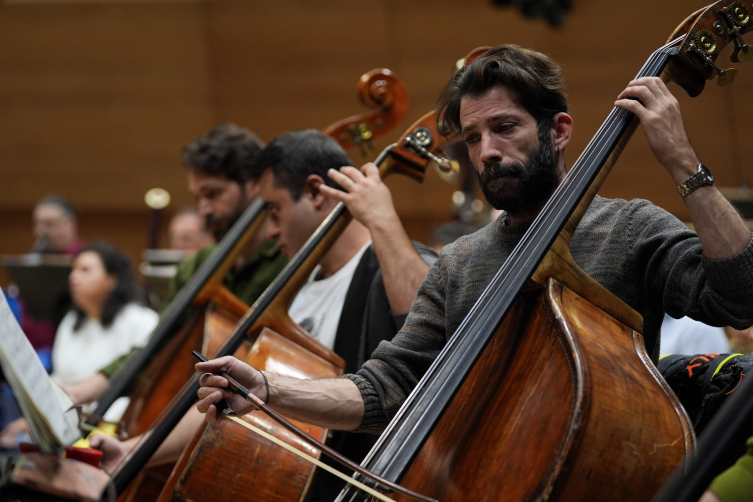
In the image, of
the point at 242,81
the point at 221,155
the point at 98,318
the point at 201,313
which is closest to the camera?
the point at 201,313

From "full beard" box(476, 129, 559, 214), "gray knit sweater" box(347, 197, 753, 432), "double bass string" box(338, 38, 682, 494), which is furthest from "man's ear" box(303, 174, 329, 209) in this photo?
"double bass string" box(338, 38, 682, 494)

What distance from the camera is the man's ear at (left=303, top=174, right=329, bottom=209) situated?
2354 millimetres

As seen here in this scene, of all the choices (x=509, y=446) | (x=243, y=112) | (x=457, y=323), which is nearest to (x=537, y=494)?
(x=509, y=446)

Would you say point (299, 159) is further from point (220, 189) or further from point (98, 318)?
point (98, 318)

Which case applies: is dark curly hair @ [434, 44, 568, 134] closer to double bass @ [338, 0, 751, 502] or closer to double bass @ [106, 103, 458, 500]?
double bass @ [338, 0, 751, 502]

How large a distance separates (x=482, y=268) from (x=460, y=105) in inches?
13.7

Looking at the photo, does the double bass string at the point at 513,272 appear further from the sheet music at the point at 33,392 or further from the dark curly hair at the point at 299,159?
the dark curly hair at the point at 299,159

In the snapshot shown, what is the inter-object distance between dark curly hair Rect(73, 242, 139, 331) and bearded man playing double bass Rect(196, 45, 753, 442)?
3322mm

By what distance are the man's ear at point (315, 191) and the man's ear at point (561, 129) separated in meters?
0.97

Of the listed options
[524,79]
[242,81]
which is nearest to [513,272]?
[524,79]

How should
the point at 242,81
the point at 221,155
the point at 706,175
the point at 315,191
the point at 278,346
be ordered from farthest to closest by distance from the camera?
the point at 242,81 → the point at 221,155 → the point at 315,191 → the point at 278,346 → the point at 706,175

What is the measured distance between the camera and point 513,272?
1.27 m

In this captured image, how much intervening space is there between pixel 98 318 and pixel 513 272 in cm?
382

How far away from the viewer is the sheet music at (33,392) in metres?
1.06
